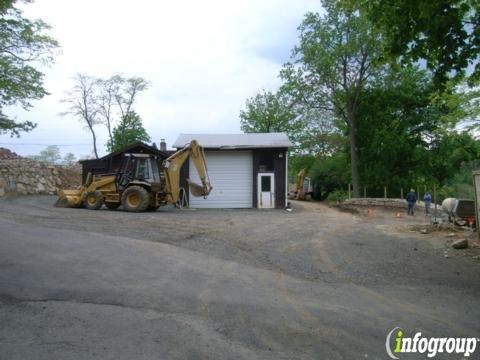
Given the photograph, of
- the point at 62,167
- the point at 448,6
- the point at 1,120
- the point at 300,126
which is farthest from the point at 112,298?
the point at 300,126

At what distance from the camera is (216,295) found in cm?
750

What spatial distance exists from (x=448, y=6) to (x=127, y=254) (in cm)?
875

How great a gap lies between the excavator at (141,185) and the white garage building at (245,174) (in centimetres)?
651

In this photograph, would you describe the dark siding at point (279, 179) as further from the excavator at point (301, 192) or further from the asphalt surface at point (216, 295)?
the excavator at point (301, 192)

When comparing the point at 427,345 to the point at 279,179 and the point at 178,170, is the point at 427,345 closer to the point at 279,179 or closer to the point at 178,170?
the point at 178,170

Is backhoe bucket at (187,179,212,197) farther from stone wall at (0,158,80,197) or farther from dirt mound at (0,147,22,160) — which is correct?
dirt mound at (0,147,22,160)

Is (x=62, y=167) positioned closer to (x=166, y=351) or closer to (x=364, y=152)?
(x=364, y=152)

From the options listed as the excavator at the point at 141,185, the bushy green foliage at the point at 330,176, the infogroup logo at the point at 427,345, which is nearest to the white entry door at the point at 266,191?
the excavator at the point at 141,185

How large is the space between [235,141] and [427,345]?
82.8 ft

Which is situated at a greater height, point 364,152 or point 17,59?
point 17,59

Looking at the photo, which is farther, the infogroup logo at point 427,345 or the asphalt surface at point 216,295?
the infogroup logo at point 427,345

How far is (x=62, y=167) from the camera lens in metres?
36.9

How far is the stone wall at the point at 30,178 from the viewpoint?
28.7 metres

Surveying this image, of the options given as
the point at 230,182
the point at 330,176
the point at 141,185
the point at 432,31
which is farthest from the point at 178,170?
the point at 330,176
